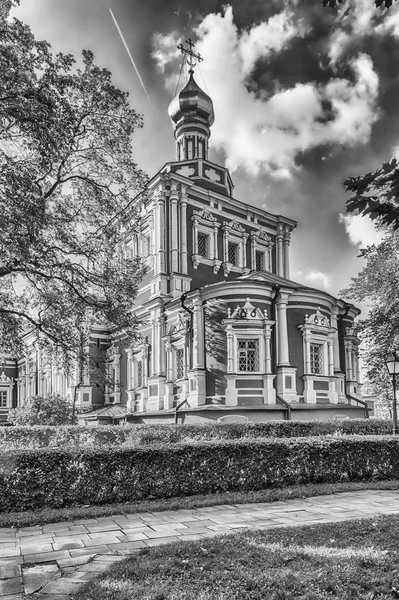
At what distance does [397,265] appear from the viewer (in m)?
17.7

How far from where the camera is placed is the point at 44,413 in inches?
1007

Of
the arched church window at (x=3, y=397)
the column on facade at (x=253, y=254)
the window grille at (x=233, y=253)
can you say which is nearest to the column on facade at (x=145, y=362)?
the window grille at (x=233, y=253)

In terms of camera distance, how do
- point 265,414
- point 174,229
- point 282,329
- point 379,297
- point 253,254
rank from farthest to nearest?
point 253,254
point 174,229
point 282,329
point 265,414
point 379,297

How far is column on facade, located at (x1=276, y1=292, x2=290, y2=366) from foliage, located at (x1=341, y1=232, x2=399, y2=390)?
274 cm

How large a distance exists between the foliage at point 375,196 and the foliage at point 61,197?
7.56m

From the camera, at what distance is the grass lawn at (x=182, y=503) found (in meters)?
7.35

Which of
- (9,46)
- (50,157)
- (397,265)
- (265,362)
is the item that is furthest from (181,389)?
(9,46)

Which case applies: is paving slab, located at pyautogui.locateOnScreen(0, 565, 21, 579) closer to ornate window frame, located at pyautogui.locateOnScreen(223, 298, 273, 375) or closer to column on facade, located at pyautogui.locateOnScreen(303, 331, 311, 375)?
ornate window frame, located at pyautogui.locateOnScreen(223, 298, 273, 375)

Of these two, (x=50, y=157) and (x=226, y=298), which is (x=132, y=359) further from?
(x=50, y=157)

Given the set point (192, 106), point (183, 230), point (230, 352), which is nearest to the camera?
point (230, 352)

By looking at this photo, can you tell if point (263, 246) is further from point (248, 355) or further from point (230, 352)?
point (230, 352)

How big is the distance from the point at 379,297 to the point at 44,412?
1627cm

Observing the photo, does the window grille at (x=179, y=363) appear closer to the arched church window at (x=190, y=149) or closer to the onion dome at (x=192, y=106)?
the arched church window at (x=190, y=149)

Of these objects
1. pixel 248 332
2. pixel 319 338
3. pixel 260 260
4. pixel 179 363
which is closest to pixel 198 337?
pixel 248 332
